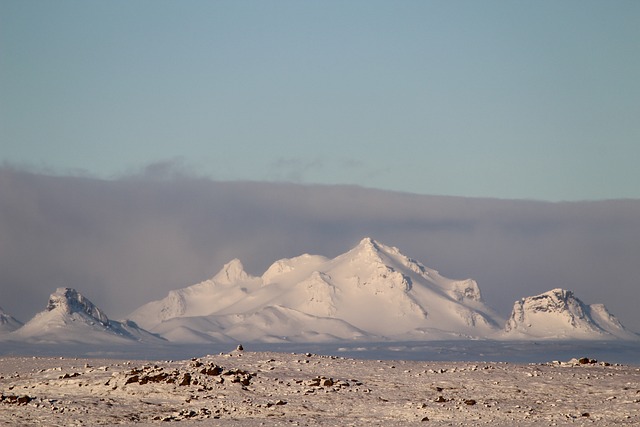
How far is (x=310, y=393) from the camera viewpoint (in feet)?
223

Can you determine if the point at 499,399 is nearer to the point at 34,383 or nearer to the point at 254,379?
the point at 254,379

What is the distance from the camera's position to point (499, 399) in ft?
224

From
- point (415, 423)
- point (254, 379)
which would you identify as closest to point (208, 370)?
point (254, 379)

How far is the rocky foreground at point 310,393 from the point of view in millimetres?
62812

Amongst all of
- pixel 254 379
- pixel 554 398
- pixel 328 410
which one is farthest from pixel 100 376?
pixel 554 398

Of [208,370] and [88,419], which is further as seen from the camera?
[208,370]

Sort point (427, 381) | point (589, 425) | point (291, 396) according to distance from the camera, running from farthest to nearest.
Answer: point (427, 381)
point (291, 396)
point (589, 425)

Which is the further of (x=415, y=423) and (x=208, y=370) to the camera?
(x=208, y=370)

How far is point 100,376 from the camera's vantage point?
7206 centimetres

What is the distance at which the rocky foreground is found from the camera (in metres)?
62.8

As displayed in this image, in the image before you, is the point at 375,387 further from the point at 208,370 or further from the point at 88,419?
the point at 88,419

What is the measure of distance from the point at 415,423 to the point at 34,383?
24635mm

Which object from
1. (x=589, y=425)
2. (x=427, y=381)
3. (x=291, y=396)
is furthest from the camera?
(x=427, y=381)

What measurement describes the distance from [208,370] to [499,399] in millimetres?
17707
